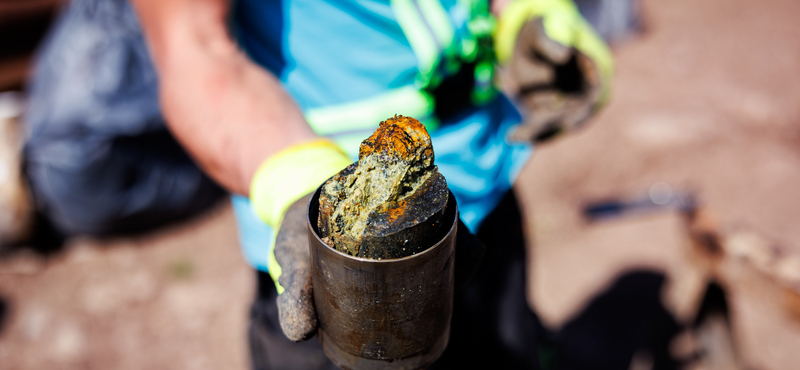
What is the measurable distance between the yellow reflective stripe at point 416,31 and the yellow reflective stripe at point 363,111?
113mm

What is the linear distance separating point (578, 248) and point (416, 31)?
2.66 meters

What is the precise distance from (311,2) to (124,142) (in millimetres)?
2587

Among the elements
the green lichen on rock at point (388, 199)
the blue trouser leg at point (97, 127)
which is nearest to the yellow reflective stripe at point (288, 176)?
the green lichen on rock at point (388, 199)

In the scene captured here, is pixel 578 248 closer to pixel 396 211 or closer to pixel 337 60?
pixel 337 60

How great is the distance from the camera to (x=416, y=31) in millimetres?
1615

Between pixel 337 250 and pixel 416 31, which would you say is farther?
pixel 416 31

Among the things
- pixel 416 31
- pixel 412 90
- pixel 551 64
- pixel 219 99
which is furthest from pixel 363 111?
pixel 551 64

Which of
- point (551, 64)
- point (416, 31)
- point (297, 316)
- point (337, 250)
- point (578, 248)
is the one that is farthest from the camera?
point (578, 248)

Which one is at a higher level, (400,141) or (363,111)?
(400,141)

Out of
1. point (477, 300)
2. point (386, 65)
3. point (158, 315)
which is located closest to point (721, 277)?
point (477, 300)

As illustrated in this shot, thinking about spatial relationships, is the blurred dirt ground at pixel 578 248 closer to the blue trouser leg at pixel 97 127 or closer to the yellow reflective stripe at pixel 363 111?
the blue trouser leg at pixel 97 127

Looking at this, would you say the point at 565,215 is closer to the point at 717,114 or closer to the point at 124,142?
the point at 717,114

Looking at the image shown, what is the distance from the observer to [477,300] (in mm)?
1880

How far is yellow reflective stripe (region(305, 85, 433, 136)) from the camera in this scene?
1668mm
